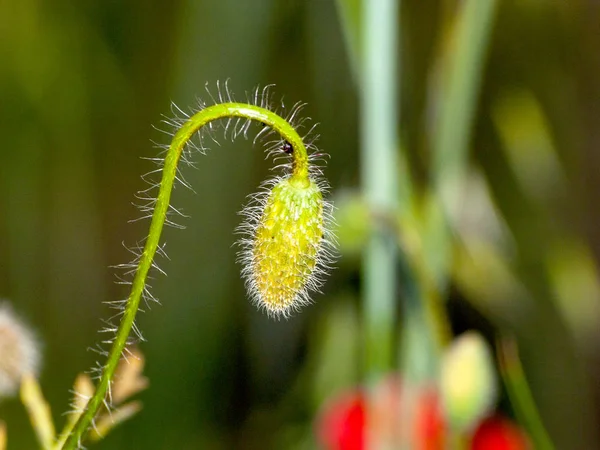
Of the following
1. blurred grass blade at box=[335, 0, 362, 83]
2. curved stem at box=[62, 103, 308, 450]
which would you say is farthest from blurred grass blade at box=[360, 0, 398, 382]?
curved stem at box=[62, 103, 308, 450]

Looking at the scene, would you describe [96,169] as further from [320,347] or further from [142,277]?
[142,277]

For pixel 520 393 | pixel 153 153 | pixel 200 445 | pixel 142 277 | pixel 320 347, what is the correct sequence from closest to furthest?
pixel 142 277 → pixel 520 393 → pixel 320 347 → pixel 200 445 → pixel 153 153

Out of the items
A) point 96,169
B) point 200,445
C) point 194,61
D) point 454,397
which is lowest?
point 200,445

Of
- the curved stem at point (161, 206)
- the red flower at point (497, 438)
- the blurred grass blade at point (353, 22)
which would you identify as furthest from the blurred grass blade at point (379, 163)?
the curved stem at point (161, 206)

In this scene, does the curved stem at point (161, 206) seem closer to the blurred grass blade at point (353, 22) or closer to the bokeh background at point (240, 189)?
the blurred grass blade at point (353, 22)

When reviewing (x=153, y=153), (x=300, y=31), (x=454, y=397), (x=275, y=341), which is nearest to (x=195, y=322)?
(x=275, y=341)

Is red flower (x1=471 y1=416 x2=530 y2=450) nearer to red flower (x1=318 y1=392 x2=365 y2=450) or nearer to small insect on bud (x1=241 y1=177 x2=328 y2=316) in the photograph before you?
red flower (x1=318 y1=392 x2=365 y2=450)

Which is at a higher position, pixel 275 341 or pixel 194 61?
pixel 194 61
